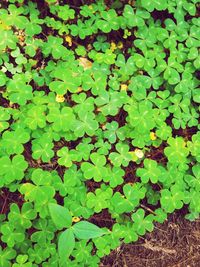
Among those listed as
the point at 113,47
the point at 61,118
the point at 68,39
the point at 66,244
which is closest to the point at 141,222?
the point at 66,244

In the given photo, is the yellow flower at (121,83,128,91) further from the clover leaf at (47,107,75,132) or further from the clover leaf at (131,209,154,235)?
the clover leaf at (131,209,154,235)

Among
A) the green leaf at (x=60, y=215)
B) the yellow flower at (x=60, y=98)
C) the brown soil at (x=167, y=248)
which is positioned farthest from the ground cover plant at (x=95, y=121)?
the green leaf at (x=60, y=215)

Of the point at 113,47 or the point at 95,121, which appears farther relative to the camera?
the point at 113,47

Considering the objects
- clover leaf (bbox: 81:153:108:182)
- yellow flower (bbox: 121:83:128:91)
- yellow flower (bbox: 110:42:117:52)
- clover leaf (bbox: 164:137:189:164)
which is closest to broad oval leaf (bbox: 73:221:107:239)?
clover leaf (bbox: 81:153:108:182)

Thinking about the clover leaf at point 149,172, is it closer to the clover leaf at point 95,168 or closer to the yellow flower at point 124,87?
the clover leaf at point 95,168

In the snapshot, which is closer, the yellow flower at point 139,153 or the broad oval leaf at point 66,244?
the broad oval leaf at point 66,244

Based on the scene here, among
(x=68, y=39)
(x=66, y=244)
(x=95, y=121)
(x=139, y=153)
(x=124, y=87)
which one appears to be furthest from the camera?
(x=68, y=39)

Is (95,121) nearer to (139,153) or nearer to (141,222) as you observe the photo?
(139,153)
